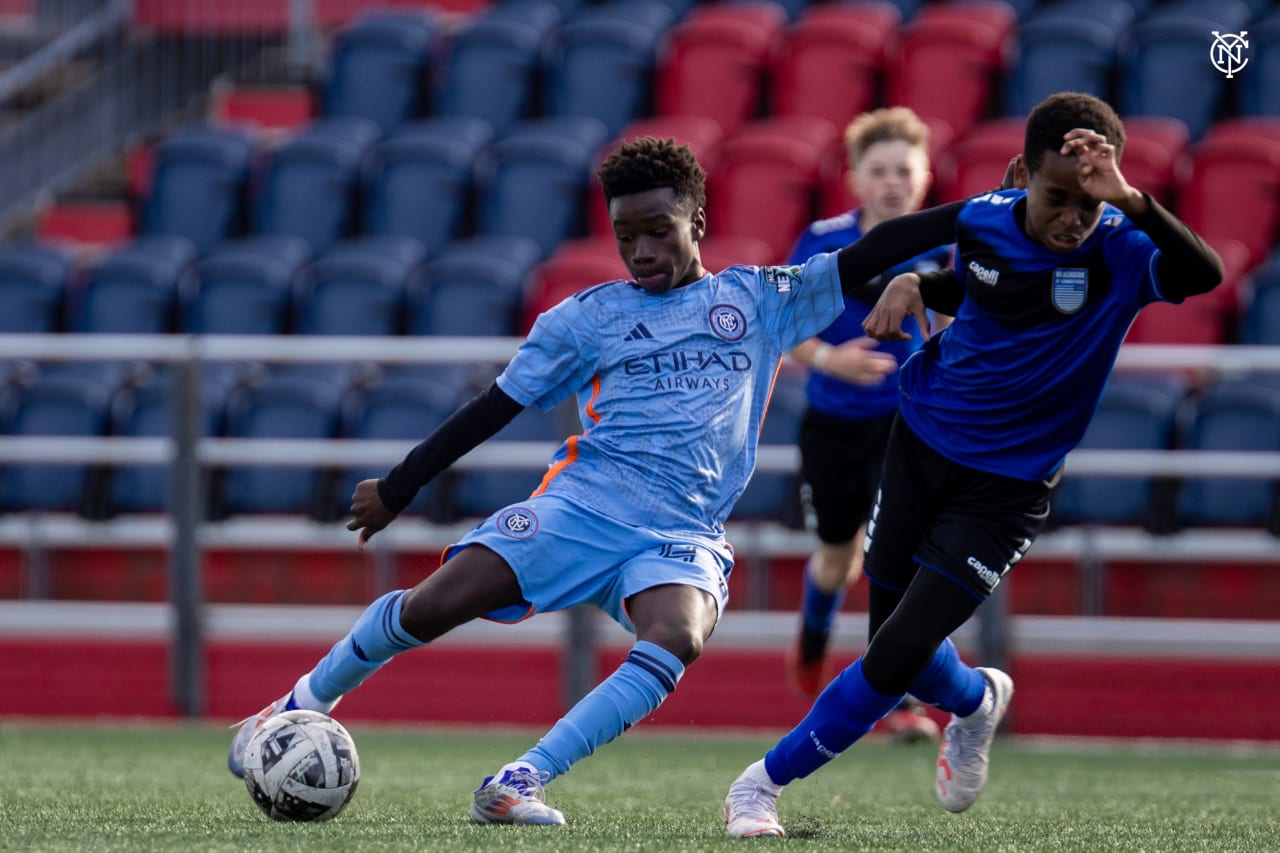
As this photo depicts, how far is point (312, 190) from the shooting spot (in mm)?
9453

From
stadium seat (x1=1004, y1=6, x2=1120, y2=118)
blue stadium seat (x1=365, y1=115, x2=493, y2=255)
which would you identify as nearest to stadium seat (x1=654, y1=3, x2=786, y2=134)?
blue stadium seat (x1=365, y1=115, x2=493, y2=255)

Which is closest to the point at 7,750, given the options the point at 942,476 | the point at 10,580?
the point at 10,580

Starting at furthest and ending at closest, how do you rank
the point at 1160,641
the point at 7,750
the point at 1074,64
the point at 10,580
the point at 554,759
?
the point at 1074,64, the point at 10,580, the point at 1160,641, the point at 7,750, the point at 554,759

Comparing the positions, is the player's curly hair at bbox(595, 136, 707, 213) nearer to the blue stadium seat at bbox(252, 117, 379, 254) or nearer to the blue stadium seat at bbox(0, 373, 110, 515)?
the blue stadium seat at bbox(0, 373, 110, 515)

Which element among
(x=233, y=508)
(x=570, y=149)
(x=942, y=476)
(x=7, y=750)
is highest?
(x=570, y=149)

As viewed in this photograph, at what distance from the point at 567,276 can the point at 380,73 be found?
2.89 metres

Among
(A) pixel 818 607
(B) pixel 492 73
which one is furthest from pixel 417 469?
(B) pixel 492 73

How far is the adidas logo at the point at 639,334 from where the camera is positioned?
3.81 meters

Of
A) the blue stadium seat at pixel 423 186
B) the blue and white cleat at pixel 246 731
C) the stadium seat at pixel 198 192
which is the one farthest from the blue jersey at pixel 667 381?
the stadium seat at pixel 198 192

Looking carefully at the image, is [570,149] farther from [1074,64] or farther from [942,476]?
[942,476]

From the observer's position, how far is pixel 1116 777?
5500mm

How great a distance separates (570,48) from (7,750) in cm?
526

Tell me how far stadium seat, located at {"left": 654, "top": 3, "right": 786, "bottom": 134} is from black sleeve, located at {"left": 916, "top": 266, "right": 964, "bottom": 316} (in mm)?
5779

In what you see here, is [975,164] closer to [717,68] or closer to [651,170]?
[717,68]
